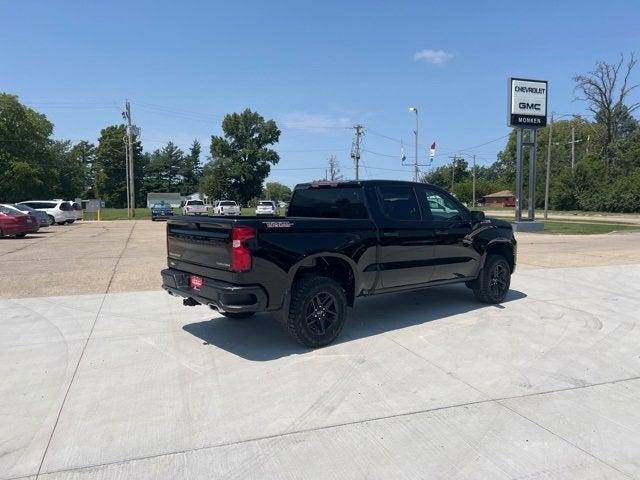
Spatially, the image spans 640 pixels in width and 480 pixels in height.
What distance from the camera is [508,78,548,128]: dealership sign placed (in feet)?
89.2

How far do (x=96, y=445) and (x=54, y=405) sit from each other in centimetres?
92

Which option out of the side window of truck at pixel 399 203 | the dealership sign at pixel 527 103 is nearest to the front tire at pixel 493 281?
the side window of truck at pixel 399 203

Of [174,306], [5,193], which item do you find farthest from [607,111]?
[5,193]

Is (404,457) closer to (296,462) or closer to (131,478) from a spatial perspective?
(296,462)

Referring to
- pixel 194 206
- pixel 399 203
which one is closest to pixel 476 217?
pixel 399 203

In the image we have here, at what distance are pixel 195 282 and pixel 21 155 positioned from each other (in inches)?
3158

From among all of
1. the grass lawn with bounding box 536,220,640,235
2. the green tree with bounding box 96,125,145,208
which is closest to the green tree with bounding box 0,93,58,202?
the green tree with bounding box 96,125,145,208

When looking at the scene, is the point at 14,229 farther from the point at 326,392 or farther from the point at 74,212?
the point at 326,392

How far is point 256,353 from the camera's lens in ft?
18.5

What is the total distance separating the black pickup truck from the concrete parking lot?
54cm

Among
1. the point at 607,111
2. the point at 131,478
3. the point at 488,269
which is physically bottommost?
the point at 131,478

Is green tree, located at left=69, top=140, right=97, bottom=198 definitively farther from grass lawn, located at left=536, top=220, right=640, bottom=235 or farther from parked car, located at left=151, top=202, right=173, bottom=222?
grass lawn, located at left=536, top=220, right=640, bottom=235

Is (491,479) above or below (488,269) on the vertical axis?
below

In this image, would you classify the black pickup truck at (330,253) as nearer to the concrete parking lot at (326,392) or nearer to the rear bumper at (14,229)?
the concrete parking lot at (326,392)
